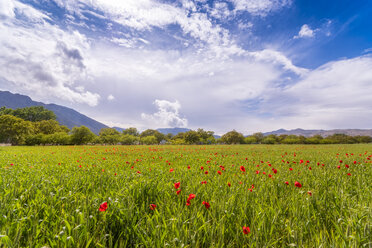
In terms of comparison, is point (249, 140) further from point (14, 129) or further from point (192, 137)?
point (14, 129)

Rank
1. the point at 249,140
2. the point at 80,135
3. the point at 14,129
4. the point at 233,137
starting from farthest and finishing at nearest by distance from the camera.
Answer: the point at 249,140, the point at 233,137, the point at 80,135, the point at 14,129

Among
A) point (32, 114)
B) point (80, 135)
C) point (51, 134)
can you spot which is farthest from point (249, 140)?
point (32, 114)

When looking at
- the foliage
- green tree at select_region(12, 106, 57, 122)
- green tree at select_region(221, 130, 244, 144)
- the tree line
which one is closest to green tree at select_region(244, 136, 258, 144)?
the tree line

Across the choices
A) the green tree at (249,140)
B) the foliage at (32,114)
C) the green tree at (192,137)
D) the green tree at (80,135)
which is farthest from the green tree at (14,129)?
the green tree at (249,140)

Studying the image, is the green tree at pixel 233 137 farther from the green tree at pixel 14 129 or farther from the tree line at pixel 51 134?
the green tree at pixel 14 129

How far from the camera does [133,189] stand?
2.86m

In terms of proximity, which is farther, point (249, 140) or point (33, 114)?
point (249, 140)

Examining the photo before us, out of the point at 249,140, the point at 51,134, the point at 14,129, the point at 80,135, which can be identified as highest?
the point at 14,129

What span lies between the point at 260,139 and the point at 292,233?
130m

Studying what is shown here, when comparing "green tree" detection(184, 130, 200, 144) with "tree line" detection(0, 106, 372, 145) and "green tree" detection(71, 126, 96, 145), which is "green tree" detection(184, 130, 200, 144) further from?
"green tree" detection(71, 126, 96, 145)

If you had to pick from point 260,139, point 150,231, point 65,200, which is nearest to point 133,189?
point 65,200

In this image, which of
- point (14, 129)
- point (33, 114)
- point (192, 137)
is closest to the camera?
point (14, 129)

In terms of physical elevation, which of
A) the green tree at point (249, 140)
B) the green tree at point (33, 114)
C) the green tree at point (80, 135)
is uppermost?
the green tree at point (33, 114)

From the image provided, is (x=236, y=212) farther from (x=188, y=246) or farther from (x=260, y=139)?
(x=260, y=139)
